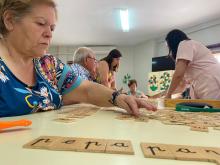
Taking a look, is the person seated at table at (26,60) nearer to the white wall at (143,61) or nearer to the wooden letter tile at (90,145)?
the wooden letter tile at (90,145)

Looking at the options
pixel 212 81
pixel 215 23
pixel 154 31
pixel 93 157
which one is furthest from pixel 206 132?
pixel 154 31

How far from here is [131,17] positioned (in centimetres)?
579

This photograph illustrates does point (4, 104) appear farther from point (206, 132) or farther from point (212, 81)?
point (212, 81)

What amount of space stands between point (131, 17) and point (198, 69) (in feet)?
13.2

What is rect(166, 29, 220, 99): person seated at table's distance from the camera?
6.28 ft

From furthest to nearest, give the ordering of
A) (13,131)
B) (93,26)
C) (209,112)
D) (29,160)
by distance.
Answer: (93,26)
(209,112)
(13,131)
(29,160)

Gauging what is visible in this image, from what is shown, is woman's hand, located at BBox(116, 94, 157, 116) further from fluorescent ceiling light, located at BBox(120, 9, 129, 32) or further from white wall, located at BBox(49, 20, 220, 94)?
white wall, located at BBox(49, 20, 220, 94)

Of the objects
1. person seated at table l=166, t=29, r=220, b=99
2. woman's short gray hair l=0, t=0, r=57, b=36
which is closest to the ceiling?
person seated at table l=166, t=29, r=220, b=99

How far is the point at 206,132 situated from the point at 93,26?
6204 mm

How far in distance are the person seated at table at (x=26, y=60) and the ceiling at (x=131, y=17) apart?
3.77m

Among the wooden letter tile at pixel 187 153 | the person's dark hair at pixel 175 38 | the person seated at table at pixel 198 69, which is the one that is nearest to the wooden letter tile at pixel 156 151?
the wooden letter tile at pixel 187 153

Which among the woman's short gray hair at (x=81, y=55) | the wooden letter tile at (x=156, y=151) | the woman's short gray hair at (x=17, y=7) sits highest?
the woman's short gray hair at (x=81, y=55)

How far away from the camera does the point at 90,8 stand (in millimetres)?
5191

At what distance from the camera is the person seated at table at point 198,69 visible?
6.28 ft
